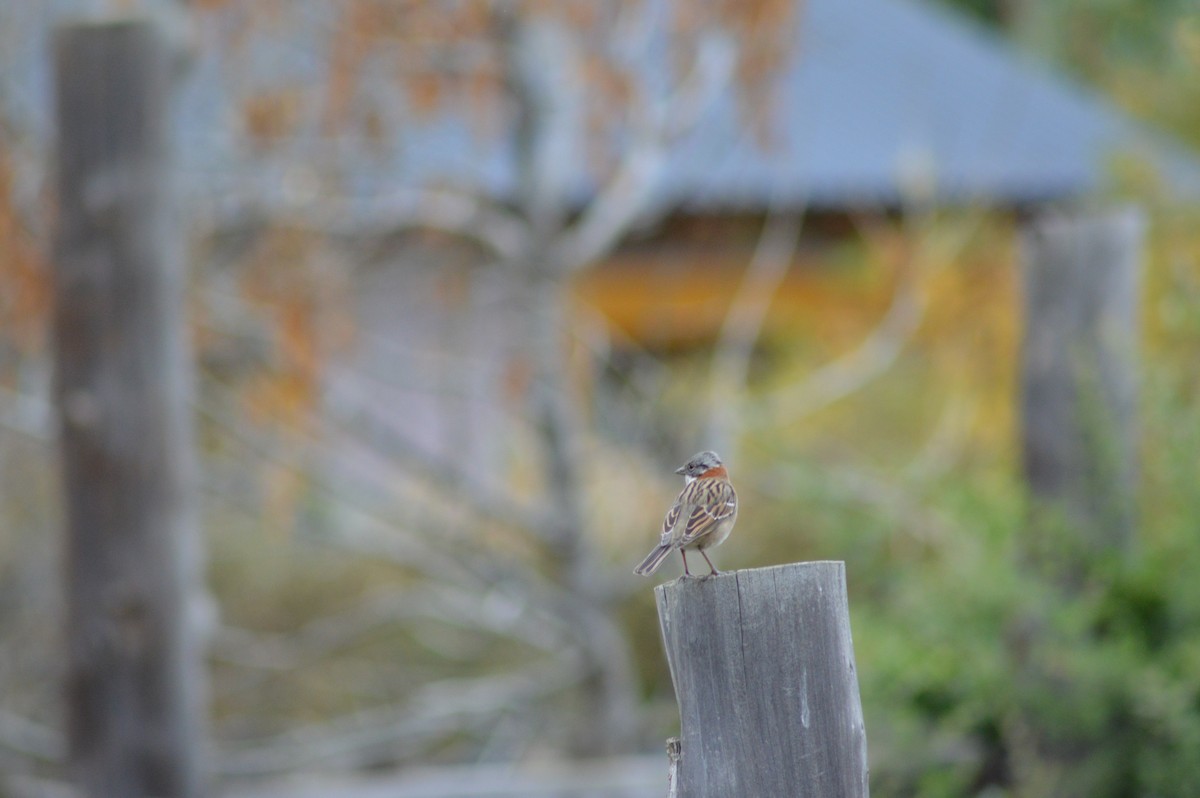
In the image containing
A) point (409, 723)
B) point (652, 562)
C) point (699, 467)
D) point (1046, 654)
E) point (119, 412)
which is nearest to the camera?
point (652, 562)

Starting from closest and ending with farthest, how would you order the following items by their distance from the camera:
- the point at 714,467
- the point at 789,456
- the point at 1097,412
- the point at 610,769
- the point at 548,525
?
the point at 714,467 < the point at 1097,412 < the point at 610,769 < the point at 789,456 < the point at 548,525

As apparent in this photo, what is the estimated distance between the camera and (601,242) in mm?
6734

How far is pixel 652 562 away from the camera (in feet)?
8.83

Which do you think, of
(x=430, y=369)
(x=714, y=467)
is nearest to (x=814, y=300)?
(x=430, y=369)

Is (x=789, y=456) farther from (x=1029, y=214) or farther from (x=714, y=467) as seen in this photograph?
(x=1029, y=214)

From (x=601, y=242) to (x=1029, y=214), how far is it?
921 centimetres

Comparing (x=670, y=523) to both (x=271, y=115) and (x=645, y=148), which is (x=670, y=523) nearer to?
(x=645, y=148)

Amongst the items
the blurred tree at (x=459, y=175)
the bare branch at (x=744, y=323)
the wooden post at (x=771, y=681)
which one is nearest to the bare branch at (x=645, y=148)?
the blurred tree at (x=459, y=175)

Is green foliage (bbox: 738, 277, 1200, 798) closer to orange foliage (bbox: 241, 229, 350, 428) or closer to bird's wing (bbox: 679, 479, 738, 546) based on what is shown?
bird's wing (bbox: 679, 479, 738, 546)

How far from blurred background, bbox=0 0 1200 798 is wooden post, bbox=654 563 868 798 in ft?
7.58

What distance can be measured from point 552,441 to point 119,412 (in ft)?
8.08

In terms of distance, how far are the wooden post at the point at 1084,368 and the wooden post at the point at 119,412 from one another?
3183mm

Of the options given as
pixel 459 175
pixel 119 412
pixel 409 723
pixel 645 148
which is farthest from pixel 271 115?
pixel 409 723

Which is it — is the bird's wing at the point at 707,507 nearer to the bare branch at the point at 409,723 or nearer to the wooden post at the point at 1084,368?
the wooden post at the point at 1084,368
